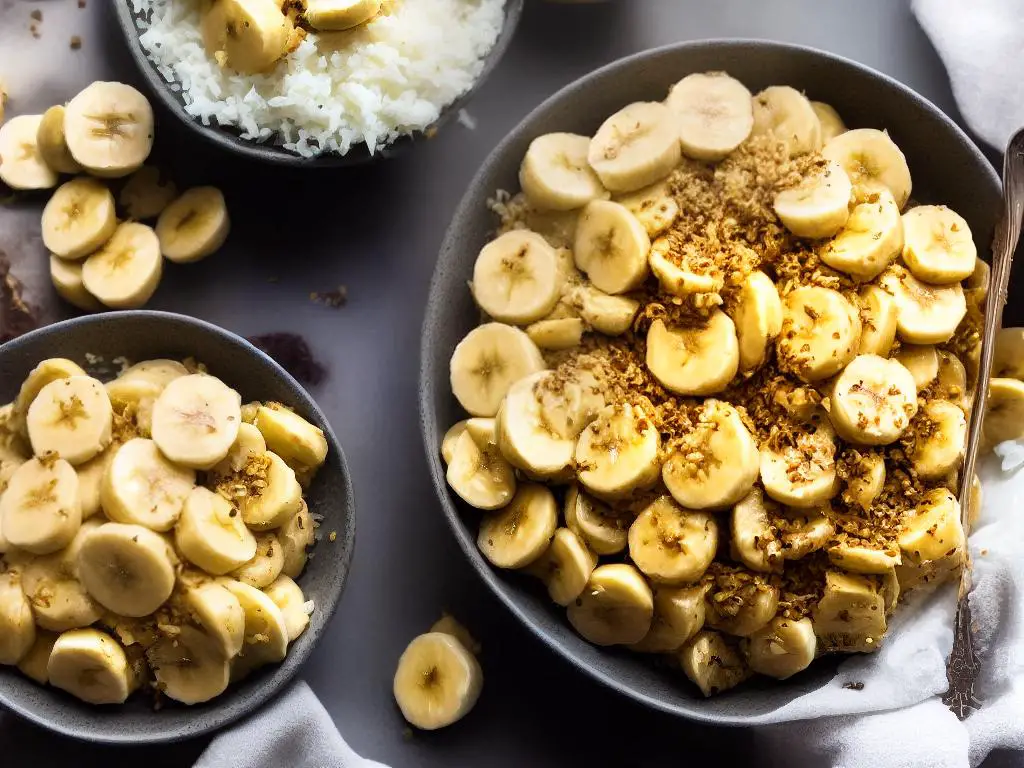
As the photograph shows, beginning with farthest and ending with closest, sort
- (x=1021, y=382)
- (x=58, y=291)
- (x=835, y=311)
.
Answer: (x=58, y=291)
(x=1021, y=382)
(x=835, y=311)

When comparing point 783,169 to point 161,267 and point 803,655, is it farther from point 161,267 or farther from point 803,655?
point 161,267

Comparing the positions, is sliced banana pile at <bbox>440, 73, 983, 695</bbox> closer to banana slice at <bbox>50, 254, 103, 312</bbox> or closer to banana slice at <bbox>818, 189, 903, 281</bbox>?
banana slice at <bbox>818, 189, 903, 281</bbox>

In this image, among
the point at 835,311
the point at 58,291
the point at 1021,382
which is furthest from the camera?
the point at 58,291

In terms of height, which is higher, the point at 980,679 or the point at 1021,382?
the point at 1021,382

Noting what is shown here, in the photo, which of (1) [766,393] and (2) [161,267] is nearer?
(1) [766,393]

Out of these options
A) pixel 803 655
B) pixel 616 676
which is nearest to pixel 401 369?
pixel 616 676

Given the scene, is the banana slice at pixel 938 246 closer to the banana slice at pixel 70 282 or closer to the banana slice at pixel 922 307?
the banana slice at pixel 922 307
